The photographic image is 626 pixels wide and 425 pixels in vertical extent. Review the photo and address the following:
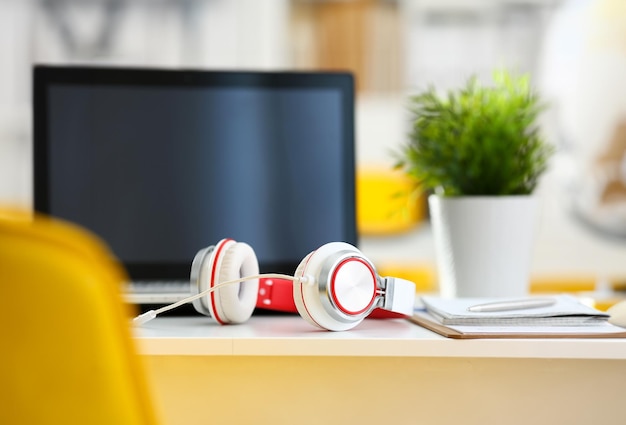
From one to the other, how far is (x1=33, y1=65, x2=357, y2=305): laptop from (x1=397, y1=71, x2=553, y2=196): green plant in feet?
0.38

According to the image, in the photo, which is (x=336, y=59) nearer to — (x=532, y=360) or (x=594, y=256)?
(x=594, y=256)

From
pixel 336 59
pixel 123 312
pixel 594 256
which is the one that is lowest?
pixel 594 256

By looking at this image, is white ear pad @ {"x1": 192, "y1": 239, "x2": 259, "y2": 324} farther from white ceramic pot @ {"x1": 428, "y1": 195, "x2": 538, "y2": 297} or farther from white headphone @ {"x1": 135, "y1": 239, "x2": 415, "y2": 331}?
white ceramic pot @ {"x1": 428, "y1": 195, "x2": 538, "y2": 297}

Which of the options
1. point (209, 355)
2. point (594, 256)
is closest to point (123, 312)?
point (209, 355)

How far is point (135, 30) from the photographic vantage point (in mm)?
4172

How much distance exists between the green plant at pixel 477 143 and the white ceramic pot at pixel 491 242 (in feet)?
0.16

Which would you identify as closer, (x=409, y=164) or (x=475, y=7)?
(x=409, y=164)

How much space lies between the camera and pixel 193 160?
4.05 ft

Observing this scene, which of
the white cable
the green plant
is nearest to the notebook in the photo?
the white cable

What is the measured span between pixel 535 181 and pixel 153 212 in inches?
21.1

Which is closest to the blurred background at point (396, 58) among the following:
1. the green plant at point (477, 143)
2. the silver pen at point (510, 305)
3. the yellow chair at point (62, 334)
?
the green plant at point (477, 143)

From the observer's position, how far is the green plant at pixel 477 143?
1233 millimetres

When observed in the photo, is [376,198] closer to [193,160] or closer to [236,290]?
[193,160]

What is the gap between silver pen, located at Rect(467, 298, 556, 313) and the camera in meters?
0.92
